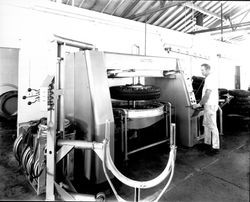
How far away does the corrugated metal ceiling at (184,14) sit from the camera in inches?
136

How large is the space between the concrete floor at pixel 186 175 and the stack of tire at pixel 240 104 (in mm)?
1061

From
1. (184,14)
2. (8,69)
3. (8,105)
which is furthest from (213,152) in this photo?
(8,69)

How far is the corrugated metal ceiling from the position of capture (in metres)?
3.44

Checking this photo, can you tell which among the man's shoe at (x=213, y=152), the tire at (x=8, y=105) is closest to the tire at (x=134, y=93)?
the man's shoe at (x=213, y=152)

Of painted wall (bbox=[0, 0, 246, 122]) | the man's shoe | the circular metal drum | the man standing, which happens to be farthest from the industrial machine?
the man's shoe

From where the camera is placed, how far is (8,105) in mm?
3703

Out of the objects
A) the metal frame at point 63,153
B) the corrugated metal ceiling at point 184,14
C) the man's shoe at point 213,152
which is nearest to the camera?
the metal frame at point 63,153

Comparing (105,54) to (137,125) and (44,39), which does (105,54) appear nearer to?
(137,125)

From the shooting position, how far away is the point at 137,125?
2420 mm

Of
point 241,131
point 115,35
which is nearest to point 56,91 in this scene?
point 115,35

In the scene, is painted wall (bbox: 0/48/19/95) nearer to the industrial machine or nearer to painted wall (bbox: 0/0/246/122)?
painted wall (bbox: 0/0/246/122)

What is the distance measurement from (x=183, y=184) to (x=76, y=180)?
1.12 metres

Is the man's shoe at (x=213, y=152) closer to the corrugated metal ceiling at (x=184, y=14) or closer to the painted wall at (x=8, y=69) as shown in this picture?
the corrugated metal ceiling at (x=184, y=14)

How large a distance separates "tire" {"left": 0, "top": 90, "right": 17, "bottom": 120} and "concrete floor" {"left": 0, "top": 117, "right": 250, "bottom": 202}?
680mm
